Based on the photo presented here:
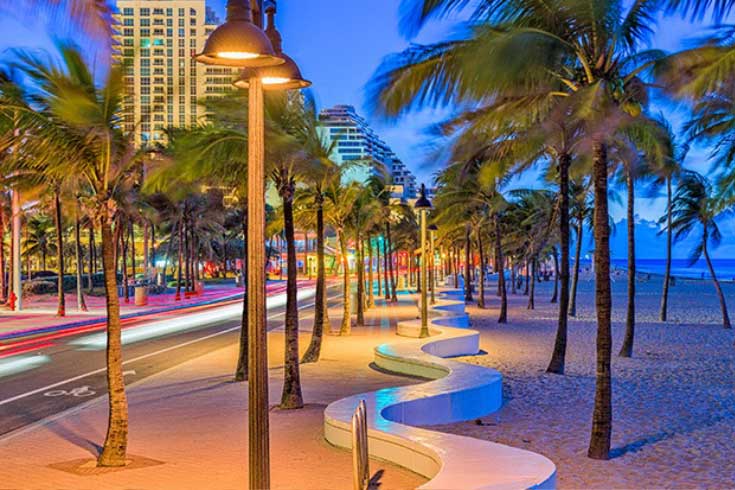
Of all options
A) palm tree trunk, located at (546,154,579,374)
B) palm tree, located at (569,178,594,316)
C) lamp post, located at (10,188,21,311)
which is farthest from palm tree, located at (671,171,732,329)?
lamp post, located at (10,188,21,311)

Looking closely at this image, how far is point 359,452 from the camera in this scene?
7082mm

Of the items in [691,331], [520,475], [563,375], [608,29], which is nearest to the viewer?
[520,475]

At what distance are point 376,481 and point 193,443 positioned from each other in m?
3.12

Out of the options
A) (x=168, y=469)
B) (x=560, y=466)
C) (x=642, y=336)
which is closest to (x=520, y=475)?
(x=560, y=466)

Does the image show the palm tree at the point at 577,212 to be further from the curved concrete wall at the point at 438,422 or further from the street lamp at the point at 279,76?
the street lamp at the point at 279,76

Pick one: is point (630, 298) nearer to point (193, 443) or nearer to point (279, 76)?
point (193, 443)

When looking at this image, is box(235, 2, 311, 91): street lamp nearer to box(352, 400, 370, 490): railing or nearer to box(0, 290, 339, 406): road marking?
box(352, 400, 370, 490): railing

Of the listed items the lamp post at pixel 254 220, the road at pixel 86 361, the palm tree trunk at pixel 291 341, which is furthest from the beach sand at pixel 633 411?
the road at pixel 86 361

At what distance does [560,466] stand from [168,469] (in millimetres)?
4586

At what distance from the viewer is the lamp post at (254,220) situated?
5734 mm

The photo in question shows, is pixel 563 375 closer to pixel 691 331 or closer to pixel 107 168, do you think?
pixel 107 168

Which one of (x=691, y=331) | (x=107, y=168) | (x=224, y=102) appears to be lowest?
(x=691, y=331)

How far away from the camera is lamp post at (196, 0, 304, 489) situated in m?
5.73

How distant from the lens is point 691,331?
28.0 meters
